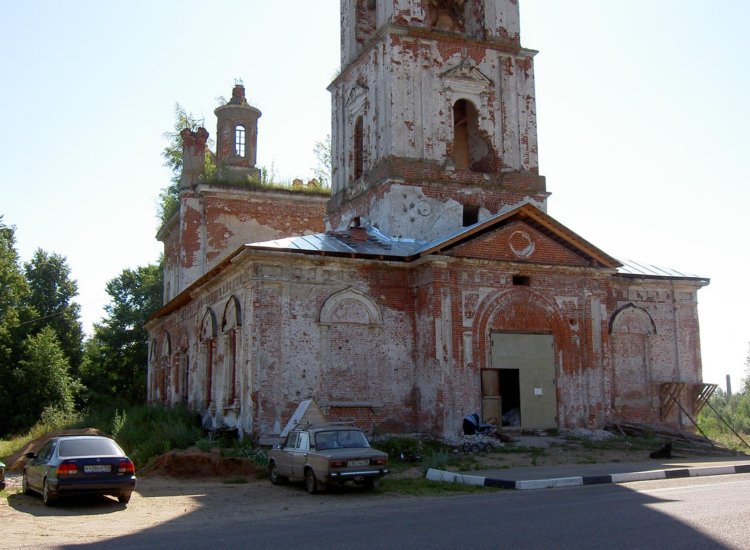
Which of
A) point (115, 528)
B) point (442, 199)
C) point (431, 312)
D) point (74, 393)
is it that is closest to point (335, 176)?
point (442, 199)

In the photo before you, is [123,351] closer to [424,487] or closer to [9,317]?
[9,317]

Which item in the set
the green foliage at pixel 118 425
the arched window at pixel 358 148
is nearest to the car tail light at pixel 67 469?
the green foliage at pixel 118 425

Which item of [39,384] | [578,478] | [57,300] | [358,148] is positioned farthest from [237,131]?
[578,478]

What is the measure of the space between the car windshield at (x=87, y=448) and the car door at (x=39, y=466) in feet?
0.98

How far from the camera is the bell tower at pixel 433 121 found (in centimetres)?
2288

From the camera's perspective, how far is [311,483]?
45.9 feet

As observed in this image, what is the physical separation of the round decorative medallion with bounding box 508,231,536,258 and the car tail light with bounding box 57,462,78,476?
12.3 metres

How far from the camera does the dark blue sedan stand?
1280 centimetres

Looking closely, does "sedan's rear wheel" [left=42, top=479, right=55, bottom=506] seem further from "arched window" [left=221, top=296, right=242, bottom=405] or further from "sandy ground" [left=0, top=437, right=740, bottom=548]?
"arched window" [left=221, top=296, right=242, bottom=405]

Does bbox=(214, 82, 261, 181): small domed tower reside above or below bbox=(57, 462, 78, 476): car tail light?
above

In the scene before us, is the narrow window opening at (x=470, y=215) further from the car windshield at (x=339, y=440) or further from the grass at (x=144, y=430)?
A: the car windshield at (x=339, y=440)

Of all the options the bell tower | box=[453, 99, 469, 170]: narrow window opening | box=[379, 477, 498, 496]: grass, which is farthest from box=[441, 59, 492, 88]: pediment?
box=[379, 477, 498, 496]: grass

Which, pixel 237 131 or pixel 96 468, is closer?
pixel 96 468

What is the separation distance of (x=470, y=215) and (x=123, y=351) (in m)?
25.8
